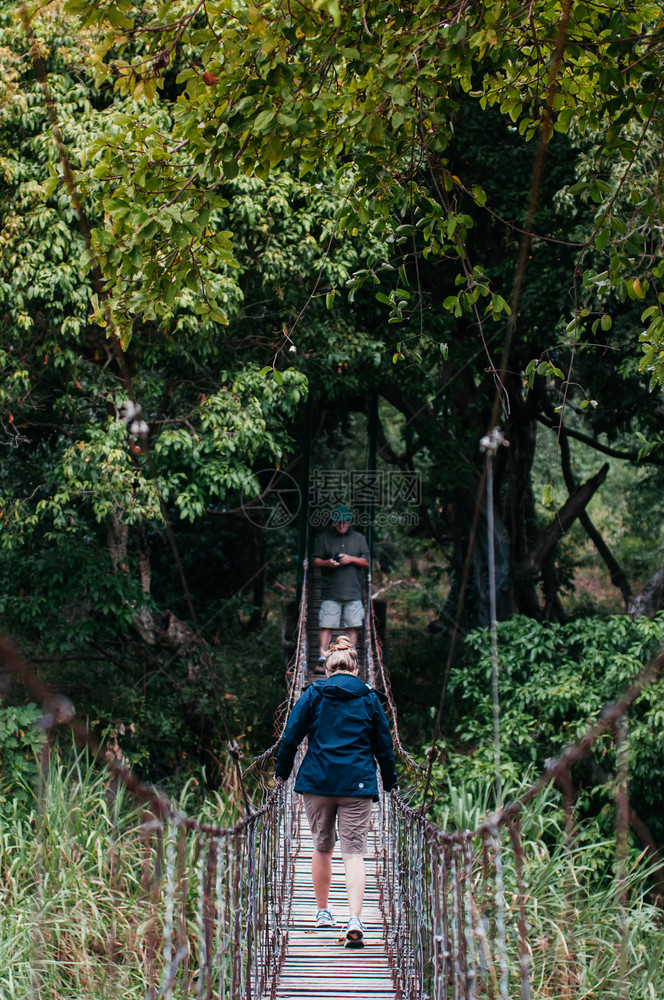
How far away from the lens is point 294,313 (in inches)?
201

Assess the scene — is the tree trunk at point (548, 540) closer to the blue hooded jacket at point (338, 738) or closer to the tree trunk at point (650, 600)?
the tree trunk at point (650, 600)

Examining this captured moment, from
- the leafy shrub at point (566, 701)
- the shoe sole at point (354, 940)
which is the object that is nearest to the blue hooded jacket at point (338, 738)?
the shoe sole at point (354, 940)

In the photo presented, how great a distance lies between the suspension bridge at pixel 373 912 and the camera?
1.14 m

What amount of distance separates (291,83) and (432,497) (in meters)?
6.75

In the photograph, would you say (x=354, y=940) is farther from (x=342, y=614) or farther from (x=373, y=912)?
(x=342, y=614)

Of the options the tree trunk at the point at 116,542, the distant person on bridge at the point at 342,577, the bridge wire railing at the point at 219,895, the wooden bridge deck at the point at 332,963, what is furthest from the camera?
the tree trunk at the point at 116,542

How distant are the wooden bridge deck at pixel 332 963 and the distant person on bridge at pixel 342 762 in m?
0.06

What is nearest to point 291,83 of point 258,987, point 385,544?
point 258,987

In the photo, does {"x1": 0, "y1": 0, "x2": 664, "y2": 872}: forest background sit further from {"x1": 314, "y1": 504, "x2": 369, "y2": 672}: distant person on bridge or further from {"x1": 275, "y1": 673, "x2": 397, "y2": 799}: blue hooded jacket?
{"x1": 314, "y1": 504, "x2": 369, "y2": 672}: distant person on bridge

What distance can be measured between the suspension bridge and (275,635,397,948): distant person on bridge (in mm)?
115

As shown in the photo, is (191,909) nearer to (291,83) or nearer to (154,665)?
(154,665)

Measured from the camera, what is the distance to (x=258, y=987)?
2.10m

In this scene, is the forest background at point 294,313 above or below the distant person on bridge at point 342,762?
above

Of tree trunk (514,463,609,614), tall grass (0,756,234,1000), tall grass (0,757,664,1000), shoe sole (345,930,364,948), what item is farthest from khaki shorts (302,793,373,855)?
tree trunk (514,463,609,614)
